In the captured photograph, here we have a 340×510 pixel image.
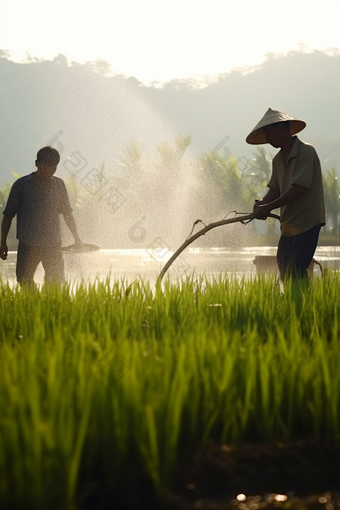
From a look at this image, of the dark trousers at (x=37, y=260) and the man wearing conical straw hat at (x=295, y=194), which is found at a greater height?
the man wearing conical straw hat at (x=295, y=194)

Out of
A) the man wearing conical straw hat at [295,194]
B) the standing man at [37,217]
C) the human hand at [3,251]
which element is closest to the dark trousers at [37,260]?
the standing man at [37,217]

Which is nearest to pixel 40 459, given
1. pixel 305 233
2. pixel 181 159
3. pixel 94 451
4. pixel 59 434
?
pixel 59 434

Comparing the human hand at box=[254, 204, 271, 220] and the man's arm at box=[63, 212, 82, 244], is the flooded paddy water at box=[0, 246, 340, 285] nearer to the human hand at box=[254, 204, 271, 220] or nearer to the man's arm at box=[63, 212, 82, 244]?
the man's arm at box=[63, 212, 82, 244]

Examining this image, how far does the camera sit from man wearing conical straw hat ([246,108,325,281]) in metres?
5.08

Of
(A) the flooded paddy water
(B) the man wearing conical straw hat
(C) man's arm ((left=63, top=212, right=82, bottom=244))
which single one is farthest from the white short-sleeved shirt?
(C) man's arm ((left=63, top=212, right=82, bottom=244))

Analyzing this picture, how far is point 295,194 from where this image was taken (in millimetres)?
5078

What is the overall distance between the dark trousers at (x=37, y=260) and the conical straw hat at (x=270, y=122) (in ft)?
6.05

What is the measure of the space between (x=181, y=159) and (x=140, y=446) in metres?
52.5

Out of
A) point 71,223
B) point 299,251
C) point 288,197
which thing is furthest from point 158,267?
point 288,197

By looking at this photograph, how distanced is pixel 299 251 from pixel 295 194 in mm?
450

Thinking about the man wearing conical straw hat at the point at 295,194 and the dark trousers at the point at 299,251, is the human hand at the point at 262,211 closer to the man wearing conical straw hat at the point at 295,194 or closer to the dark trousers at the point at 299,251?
the man wearing conical straw hat at the point at 295,194

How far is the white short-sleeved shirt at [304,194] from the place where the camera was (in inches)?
200

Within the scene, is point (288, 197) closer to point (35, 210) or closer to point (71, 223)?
point (71, 223)

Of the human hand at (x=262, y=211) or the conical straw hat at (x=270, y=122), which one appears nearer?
the human hand at (x=262, y=211)
